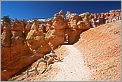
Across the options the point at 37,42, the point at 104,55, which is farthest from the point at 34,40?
the point at 104,55

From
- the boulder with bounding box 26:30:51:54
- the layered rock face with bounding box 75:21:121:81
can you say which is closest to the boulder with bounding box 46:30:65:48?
the boulder with bounding box 26:30:51:54

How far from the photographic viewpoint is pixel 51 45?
1492cm

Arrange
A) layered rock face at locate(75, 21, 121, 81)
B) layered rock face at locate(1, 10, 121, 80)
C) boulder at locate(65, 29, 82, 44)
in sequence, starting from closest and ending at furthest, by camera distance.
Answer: layered rock face at locate(75, 21, 121, 81), layered rock face at locate(1, 10, 121, 80), boulder at locate(65, 29, 82, 44)

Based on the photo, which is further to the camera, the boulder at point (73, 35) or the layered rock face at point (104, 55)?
the boulder at point (73, 35)

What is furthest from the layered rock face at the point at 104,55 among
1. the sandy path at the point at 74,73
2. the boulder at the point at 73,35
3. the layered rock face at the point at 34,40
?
the layered rock face at the point at 34,40

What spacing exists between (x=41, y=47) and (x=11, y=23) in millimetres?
2990

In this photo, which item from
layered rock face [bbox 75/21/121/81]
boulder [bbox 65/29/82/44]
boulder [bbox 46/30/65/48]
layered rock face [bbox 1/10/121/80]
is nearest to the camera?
layered rock face [bbox 75/21/121/81]

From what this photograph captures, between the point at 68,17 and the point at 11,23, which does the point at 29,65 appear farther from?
the point at 68,17

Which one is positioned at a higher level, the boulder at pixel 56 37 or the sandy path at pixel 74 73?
the boulder at pixel 56 37

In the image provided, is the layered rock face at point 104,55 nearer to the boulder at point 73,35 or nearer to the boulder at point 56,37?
the boulder at point 73,35

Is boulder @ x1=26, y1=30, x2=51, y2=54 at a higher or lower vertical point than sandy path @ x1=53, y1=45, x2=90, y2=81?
higher

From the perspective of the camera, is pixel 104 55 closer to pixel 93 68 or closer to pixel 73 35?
pixel 93 68

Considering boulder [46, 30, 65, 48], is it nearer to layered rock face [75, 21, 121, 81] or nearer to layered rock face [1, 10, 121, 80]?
layered rock face [1, 10, 121, 80]

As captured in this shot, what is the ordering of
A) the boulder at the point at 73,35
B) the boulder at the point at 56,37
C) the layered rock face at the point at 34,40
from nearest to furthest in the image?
the layered rock face at the point at 34,40
the boulder at the point at 56,37
the boulder at the point at 73,35
